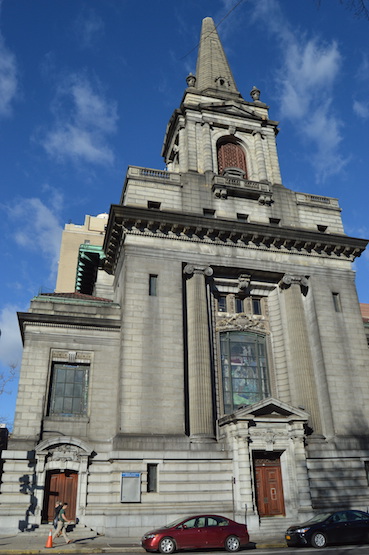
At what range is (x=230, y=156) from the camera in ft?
124

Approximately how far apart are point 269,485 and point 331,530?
5.30 meters

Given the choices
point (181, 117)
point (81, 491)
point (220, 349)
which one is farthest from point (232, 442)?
point (181, 117)

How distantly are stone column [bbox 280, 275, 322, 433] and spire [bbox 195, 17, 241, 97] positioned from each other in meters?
19.6

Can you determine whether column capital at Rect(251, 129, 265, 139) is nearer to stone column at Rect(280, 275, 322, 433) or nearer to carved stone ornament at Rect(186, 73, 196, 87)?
carved stone ornament at Rect(186, 73, 196, 87)

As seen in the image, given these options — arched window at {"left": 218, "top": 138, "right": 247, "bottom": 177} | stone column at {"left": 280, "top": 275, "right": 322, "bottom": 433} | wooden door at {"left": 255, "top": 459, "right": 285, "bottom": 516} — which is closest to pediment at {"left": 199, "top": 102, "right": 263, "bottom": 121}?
arched window at {"left": 218, "top": 138, "right": 247, "bottom": 177}

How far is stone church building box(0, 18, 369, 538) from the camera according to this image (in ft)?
78.2

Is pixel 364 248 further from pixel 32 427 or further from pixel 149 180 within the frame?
pixel 32 427

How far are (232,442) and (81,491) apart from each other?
801cm

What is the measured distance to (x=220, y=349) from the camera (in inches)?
1152

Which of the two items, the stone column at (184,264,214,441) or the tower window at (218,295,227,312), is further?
the tower window at (218,295,227,312)

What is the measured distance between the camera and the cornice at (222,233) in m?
29.5

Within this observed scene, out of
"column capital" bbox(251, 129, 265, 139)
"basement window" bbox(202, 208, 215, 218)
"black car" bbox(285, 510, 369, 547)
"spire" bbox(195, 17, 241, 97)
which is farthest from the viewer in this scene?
"spire" bbox(195, 17, 241, 97)

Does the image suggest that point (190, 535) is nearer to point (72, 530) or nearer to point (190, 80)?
point (72, 530)

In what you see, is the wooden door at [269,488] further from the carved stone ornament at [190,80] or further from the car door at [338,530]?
the carved stone ornament at [190,80]
